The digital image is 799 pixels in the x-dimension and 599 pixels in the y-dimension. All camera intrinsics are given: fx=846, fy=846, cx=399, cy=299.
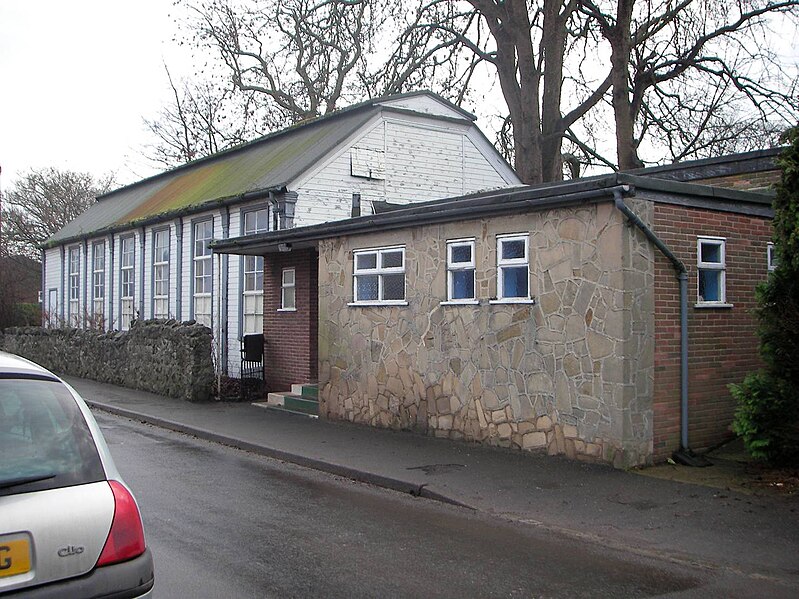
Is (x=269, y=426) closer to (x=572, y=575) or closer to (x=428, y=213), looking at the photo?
(x=428, y=213)

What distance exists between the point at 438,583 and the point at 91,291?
2645 centimetres

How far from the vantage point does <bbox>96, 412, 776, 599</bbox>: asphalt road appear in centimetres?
598

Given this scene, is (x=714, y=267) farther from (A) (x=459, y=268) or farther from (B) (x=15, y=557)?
(B) (x=15, y=557)

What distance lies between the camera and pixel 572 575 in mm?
6367

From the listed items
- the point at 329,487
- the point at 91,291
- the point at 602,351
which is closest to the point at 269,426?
the point at 329,487

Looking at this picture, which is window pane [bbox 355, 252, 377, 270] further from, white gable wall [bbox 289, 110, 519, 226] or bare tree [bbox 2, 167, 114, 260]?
bare tree [bbox 2, 167, 114, 260]

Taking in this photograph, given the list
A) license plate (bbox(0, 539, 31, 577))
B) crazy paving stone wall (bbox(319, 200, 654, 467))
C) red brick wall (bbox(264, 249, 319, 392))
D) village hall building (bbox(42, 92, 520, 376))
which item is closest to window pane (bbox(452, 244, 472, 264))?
crazy paving stone wall (bbox(319, 200, 654, 467))

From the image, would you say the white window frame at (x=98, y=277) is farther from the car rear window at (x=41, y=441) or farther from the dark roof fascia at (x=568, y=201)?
the car rear window at (x=41, y=441)

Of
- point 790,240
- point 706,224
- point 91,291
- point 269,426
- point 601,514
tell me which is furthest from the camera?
point 91,291

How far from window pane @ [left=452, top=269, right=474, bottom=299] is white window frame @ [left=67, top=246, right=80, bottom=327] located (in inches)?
896

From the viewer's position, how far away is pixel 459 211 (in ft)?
38.6

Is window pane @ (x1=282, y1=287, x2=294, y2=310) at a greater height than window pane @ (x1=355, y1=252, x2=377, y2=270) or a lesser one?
lesser

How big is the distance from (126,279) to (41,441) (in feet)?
80.1

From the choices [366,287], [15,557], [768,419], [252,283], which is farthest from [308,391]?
[15,557]
